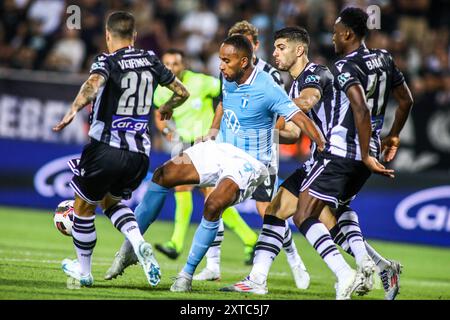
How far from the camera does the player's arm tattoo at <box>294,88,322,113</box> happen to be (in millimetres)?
8195

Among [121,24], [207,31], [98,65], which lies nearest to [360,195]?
[207,31]

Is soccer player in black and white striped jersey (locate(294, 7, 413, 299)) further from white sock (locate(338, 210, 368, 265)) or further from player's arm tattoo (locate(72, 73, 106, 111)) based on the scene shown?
player's arm tattoo (locate(72, 73, 106, 111))

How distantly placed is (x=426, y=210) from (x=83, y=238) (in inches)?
309

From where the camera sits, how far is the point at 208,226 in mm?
8008

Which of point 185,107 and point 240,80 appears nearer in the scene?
point 240,80

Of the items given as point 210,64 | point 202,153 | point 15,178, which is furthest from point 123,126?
point 210,64

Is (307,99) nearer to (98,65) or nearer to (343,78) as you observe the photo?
(343,78)

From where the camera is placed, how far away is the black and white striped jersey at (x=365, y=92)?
801 centimetres

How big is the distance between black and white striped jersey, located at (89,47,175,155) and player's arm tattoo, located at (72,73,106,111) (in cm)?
17

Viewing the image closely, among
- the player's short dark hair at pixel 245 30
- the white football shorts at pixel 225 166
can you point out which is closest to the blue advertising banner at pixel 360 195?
the player's short dark hair at pixel 245 30
